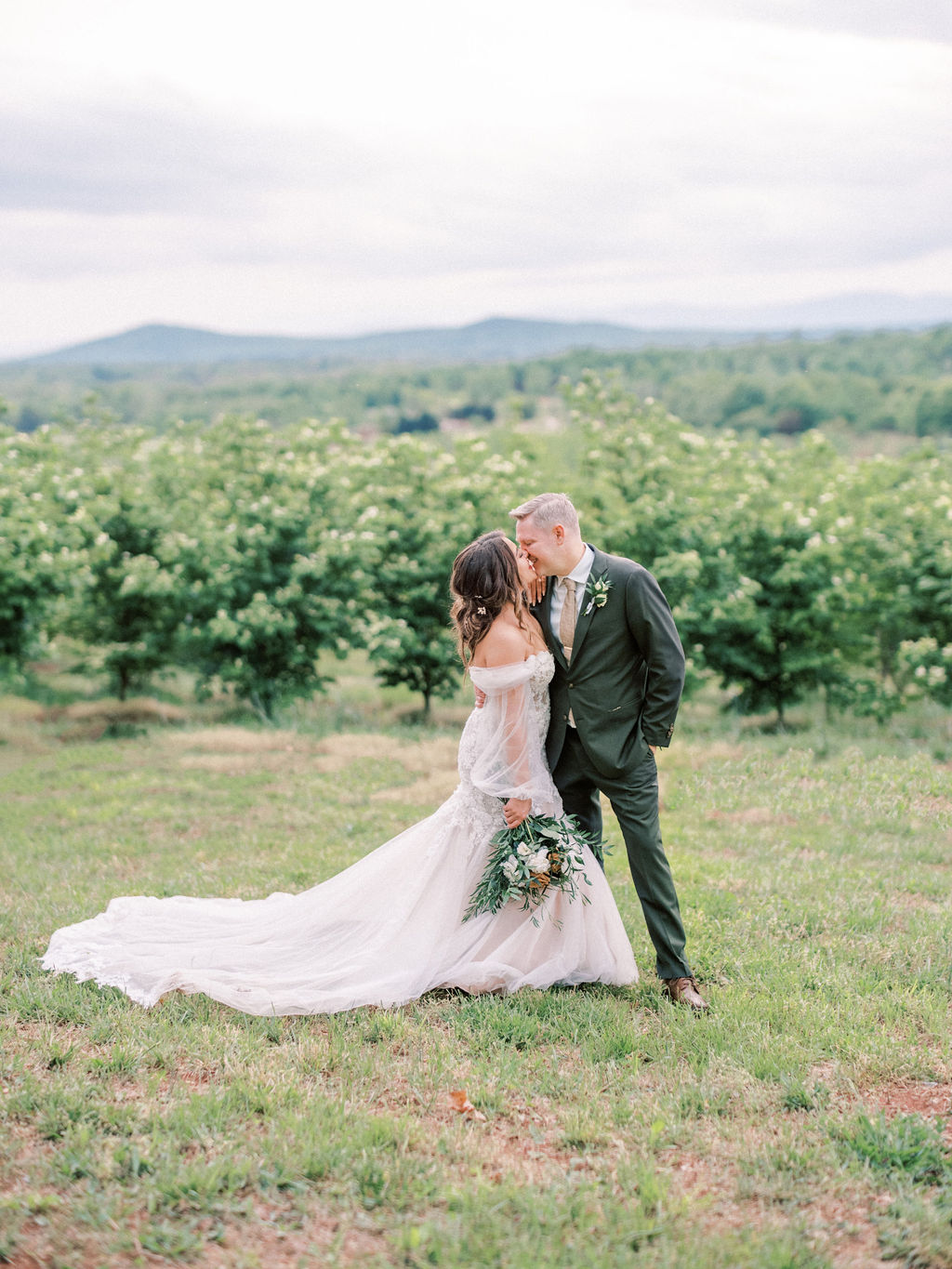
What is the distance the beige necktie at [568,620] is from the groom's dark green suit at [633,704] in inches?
1.3

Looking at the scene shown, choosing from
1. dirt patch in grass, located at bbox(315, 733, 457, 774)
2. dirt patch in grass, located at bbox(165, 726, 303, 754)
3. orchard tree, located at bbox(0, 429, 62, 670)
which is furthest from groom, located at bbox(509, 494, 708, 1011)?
orchard tree, located at bbox(0, 429, 62, 670)

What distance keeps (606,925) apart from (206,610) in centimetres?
1245

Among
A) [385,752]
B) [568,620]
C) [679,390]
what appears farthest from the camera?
[679,390]

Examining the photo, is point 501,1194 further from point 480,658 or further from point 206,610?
point 206,610

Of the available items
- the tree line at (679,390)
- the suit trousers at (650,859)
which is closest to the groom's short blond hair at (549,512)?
the suit trousers at (650,859)

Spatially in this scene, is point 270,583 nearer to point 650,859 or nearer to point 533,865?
point 533,865

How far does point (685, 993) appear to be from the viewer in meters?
4.81

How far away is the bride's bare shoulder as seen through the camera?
15.9 feet

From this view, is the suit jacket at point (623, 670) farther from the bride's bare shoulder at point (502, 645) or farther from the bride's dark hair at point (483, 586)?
the bride's dark hair at point (483, 586)

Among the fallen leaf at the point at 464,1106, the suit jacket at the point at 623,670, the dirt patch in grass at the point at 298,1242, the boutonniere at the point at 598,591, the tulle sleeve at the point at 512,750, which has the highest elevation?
the boutonniere at the point at 598,591

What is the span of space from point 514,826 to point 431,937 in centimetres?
72

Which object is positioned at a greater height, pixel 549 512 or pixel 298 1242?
pixel 549 512

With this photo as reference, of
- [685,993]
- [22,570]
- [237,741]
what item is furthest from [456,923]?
[22,570]

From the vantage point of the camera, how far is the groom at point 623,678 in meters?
4.84
